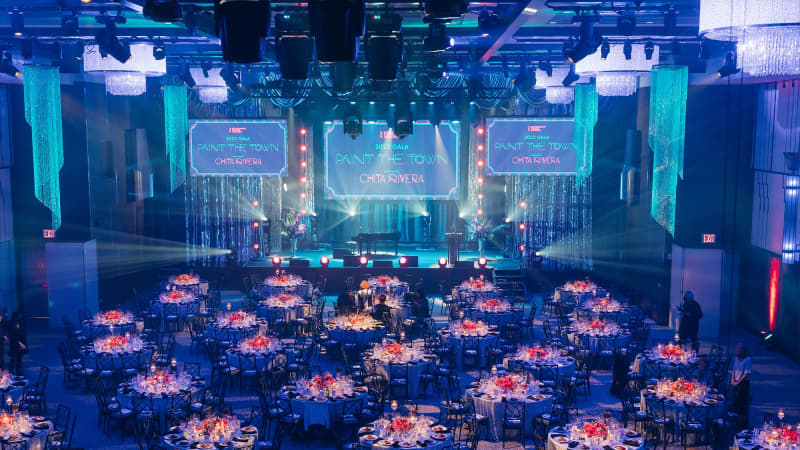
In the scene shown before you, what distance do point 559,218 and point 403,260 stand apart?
17.6ft

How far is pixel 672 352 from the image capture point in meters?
12.3

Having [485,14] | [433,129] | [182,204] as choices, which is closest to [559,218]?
[433,129]

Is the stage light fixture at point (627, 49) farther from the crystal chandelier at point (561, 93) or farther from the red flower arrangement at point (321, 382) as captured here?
the red flower arrangement at point (321, 382)

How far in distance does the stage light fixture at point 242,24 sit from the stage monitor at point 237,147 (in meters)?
17.3

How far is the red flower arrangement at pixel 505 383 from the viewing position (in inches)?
408

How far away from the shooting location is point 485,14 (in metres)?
9.98

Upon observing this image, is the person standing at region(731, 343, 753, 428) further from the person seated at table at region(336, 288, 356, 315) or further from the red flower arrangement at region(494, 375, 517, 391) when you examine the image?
the person seated at table at region(336, 288, 356, 315)

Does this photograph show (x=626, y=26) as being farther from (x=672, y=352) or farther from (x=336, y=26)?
(x=336, y=26)

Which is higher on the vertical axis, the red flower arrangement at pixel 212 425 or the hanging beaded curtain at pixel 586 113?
the hanging beaded curtain at pixel 586 113

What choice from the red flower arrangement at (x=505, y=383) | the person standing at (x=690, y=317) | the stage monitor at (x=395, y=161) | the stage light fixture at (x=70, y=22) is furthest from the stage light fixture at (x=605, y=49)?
the stage monitor at (x=395, y=161)

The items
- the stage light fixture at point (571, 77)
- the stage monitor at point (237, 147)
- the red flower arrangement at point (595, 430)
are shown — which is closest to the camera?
the red flower arrangement at point (595, 430)

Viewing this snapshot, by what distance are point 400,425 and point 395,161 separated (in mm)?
15431

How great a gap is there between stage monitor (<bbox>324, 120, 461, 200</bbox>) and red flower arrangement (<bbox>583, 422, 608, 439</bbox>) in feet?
50.4

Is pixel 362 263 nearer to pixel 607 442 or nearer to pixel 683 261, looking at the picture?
pixel 683 261
